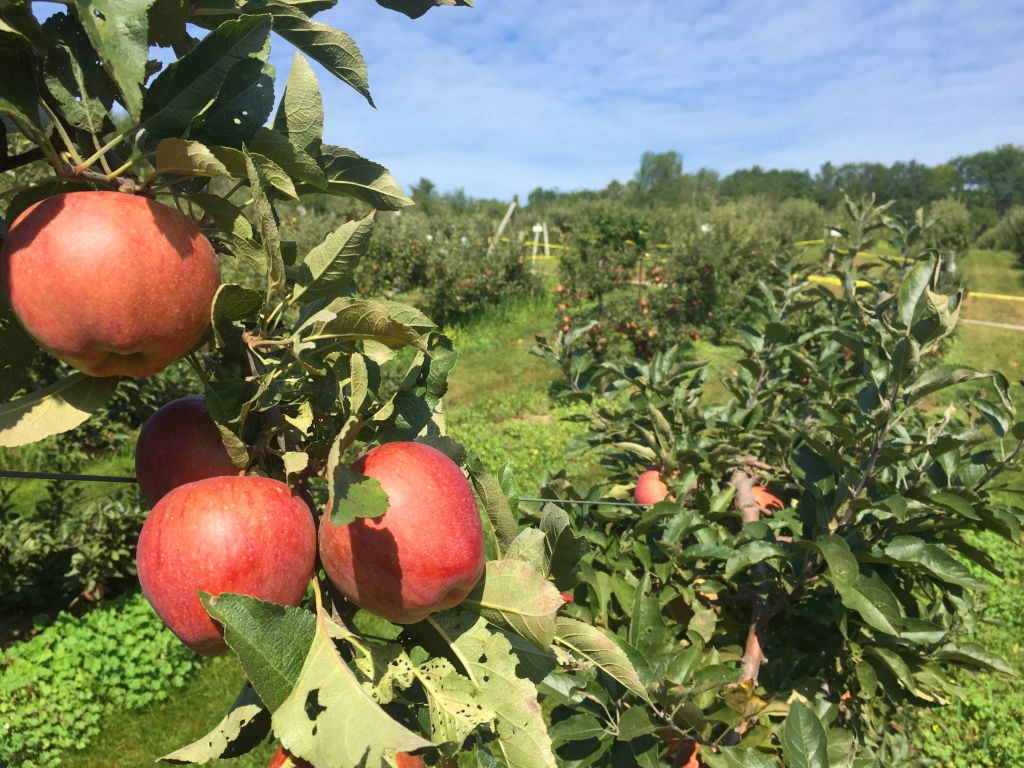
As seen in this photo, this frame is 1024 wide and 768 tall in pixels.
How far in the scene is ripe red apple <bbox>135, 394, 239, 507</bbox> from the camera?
715 mm

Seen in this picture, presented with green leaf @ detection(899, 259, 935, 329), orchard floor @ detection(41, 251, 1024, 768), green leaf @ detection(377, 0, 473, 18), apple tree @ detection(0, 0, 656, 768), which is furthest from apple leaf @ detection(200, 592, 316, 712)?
orchard floor @ detection(41, 251, 1024, 768)

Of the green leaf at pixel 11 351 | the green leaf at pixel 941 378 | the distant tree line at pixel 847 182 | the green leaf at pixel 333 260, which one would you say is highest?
the distant tree line at pixel 847 182

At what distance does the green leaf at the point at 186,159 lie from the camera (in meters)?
0.56

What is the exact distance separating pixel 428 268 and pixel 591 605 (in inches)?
420

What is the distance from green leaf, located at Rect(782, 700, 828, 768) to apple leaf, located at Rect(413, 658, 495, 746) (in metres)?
0.60

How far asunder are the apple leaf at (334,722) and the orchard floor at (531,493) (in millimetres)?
2292

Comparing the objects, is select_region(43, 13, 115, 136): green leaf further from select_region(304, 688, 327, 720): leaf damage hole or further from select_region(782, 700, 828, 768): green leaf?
select_region(782, 700, 828, 768): green leaf

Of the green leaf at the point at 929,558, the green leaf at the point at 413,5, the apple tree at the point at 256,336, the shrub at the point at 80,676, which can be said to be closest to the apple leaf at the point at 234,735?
the apple tree at the point at 256,336

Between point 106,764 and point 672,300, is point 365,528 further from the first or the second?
point 672,300

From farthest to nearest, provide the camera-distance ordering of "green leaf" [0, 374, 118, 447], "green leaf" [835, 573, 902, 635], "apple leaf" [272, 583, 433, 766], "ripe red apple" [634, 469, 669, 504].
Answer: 1. "ripe red apple" [634, 469, 669, 504]
2. "green leaf" [835, 573, 902, 635]
3. "green leaf" [0, 374, 118, 447]
4. "apple leaf" [272, 583, 433, 766]

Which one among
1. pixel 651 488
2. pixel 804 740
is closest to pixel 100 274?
pixel 804 740

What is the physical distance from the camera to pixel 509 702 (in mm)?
680

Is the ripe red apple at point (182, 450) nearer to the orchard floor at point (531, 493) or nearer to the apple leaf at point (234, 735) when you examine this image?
the apple leaf at point (234, 735)

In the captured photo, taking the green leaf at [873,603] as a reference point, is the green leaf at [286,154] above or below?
above
